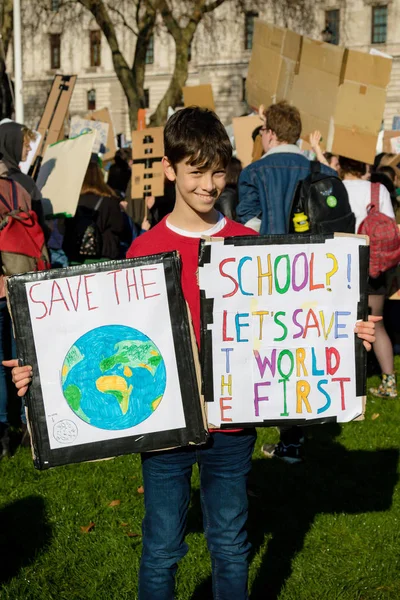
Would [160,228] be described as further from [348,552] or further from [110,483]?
[110,483]

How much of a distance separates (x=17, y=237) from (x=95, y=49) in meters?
56.9

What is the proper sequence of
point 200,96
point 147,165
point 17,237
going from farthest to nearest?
point 200,96 → point 147,165 → point 17,237

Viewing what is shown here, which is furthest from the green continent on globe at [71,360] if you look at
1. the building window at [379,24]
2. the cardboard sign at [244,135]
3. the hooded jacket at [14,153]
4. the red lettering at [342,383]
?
the building window at [379,24]

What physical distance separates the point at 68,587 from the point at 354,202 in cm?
Answer: 360

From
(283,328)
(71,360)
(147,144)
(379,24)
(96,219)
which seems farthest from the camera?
(379,24)

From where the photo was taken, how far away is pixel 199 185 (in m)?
2.68

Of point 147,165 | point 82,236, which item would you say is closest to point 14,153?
point 82,236

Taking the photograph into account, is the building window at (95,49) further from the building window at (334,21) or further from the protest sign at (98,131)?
the protest sign at (98,131)

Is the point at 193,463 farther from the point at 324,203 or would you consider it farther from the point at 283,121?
Result: the point at 283,121

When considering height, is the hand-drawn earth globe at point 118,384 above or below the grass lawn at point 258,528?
above

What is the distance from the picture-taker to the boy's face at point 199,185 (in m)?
2.67

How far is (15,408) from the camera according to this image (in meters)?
6.43

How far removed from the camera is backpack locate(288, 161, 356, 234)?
5004 millimetres

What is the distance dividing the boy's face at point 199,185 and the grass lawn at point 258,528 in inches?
66.5
